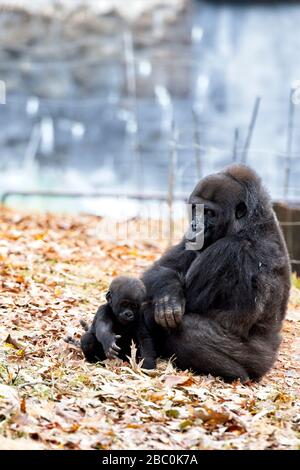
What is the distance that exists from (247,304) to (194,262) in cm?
40

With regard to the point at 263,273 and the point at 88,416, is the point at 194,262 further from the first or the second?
the point at 88,416

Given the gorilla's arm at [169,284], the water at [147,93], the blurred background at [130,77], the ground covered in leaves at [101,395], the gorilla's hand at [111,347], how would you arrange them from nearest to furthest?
1. the ground covered in leaves at [101,395]
2. the gorilla's hand at [111,347]
3. the gorilla's arm at [169,284]
4. the water at [147,93]
5. the blurred background at [130,77]

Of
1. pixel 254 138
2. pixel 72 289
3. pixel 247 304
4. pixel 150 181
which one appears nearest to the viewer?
pixel 247 304

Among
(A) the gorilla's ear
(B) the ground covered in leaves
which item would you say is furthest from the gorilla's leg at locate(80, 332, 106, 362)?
(A) the gorilla's ear

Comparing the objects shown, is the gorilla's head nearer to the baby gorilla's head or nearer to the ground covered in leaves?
the baby gorilla's head

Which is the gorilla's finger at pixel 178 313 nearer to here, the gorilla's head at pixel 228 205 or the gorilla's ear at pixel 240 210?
the gorilla's head at pixel 228 205

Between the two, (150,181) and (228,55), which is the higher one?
(228,55)

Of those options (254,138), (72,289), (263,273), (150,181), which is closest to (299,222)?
(72,289)

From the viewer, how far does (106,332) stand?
14.4 feet

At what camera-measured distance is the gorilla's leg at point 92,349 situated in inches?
181

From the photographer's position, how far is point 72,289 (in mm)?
6320

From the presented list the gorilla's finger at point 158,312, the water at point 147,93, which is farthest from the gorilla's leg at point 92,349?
the water at point 147,93

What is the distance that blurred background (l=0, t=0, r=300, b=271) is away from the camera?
21766 mm

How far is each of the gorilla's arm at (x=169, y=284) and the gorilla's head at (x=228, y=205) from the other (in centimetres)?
25
